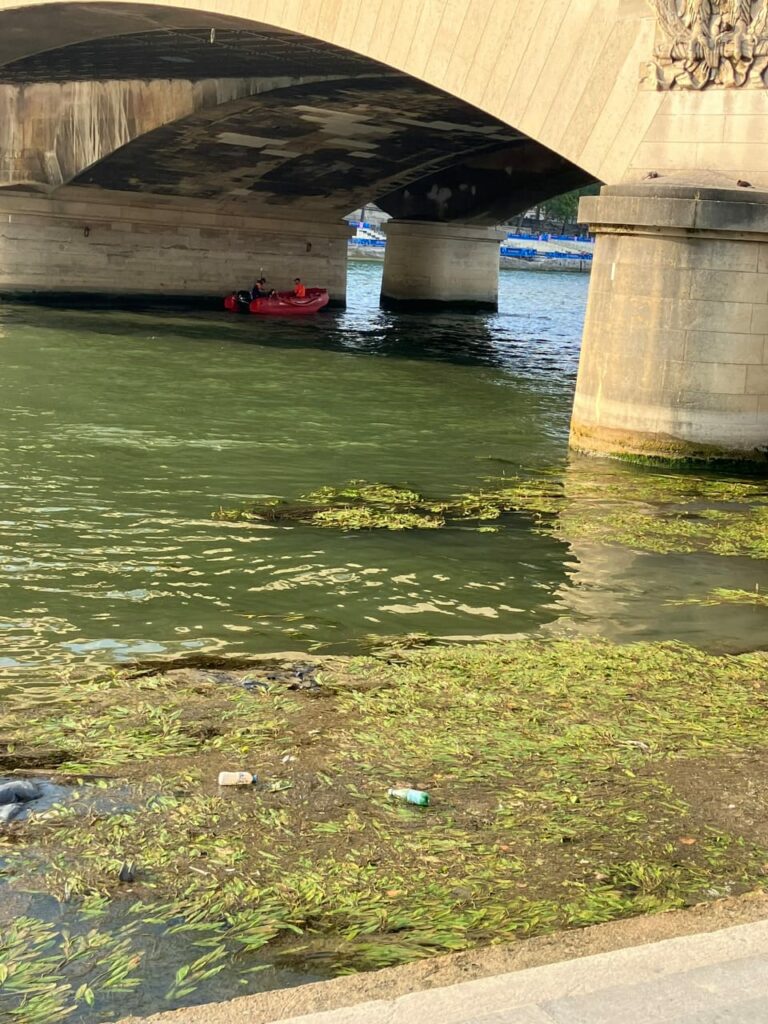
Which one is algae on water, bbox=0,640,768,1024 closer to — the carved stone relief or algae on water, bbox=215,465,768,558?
algae on water, bbox=215,465,768,558

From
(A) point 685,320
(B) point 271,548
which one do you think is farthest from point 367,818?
(A) point 685,320

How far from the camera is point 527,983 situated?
355 centimetres

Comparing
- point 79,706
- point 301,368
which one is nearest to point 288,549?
point 79,706

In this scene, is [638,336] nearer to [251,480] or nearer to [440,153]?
[251,480]

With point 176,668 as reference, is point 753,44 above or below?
above

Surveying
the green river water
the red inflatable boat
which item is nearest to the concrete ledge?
the green river water

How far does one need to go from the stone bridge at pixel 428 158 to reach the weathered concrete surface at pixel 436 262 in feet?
0.25

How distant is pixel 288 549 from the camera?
1139 centimetres

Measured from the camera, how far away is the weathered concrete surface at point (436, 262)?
4634 cm

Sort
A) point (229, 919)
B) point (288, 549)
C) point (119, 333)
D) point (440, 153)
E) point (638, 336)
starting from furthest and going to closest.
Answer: point (440, 153) < point (119, 333) < point (638, 336) < point (288, 549) < point (229, 919)

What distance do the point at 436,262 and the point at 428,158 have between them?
307 inches

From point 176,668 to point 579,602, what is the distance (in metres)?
3.37

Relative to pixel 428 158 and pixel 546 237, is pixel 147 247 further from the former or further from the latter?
pixel 546 237

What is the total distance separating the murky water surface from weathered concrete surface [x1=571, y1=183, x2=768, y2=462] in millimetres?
946
